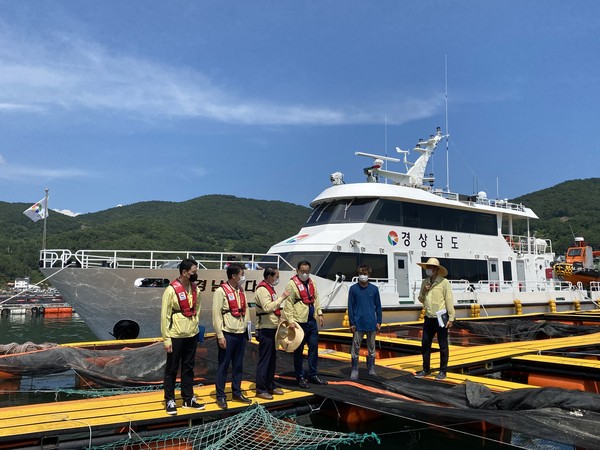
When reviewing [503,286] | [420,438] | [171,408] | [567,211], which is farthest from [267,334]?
[567,211]

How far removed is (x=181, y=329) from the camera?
5.17m

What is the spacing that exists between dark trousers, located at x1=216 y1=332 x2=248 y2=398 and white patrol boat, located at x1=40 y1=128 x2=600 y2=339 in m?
5.01

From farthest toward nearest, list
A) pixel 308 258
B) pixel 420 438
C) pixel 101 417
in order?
pixel 308 258, pixel 420 438, pixel 101 417

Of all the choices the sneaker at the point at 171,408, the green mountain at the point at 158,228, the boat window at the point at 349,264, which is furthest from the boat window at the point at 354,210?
the green mountain at the point at 158,228

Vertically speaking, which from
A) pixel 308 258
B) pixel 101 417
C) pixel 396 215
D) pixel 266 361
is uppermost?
pixel 396 215

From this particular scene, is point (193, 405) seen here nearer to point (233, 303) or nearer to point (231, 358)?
point (231, 358)

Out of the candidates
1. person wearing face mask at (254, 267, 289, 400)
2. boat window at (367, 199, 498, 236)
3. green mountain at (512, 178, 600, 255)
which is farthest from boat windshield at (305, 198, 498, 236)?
green mountain at (512, 178, 600, 255)

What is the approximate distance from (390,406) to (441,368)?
5.77 feet

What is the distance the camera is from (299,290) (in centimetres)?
630

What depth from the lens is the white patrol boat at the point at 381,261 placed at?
10.9m

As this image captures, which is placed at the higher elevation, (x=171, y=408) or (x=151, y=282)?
(x=151, y=282)

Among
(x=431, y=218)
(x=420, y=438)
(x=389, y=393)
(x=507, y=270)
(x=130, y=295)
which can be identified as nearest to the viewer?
(x=389, y=393)

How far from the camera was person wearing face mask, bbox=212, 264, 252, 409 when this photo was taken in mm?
5387

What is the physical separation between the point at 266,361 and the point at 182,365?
40.5 inches
